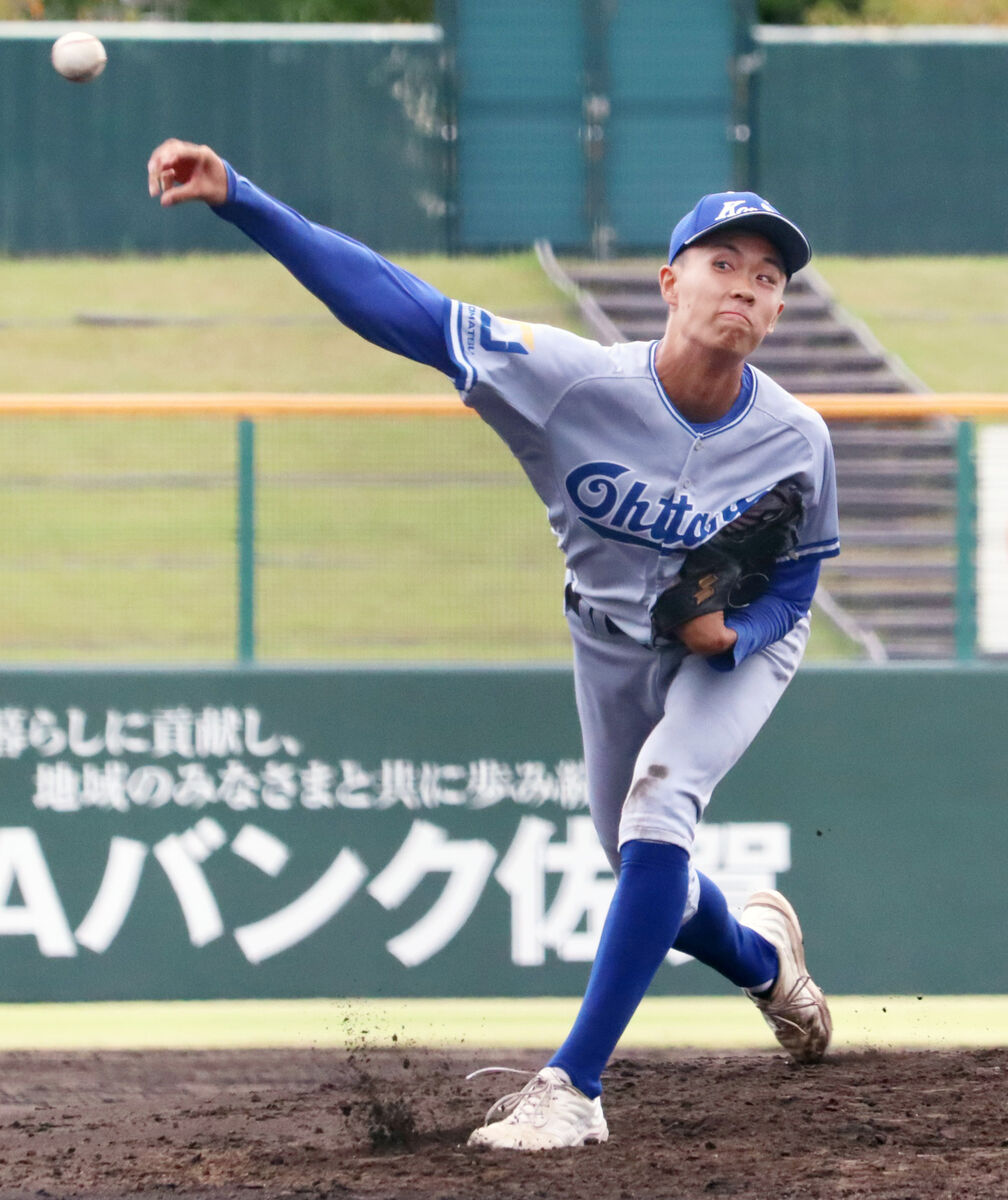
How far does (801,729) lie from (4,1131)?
9.68 feet

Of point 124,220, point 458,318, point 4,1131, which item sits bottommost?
point 4,1131

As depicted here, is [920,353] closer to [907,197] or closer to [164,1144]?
[907,197]

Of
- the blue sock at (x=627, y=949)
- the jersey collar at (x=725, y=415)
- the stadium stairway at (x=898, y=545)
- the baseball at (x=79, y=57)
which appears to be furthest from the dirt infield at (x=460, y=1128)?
the baseball at (x=79, y=57)

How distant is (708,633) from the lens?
402 cm

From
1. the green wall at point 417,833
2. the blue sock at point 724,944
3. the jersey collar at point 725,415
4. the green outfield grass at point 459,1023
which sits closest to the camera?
the jersey collar at point 725,415

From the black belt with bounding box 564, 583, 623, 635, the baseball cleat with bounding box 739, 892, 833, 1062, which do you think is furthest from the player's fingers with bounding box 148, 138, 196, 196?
the baseball cleat with bounding box 739, 892, 833, 1062

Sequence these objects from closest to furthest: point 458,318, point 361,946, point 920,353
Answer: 1. point 458,318
2. point 361,946
3. point 920,353

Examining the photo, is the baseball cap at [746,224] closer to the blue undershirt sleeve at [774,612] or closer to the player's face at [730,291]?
the player's face at [730,291]

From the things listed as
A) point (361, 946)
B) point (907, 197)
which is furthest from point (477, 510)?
point (907, 197)

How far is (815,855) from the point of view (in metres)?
6.21

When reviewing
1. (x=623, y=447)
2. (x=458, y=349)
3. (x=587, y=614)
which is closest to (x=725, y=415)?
(x=623, y=447)

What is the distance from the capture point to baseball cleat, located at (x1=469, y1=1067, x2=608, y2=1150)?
12.3ft

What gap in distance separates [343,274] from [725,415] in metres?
0.92

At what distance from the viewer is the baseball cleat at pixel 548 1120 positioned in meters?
3.74
